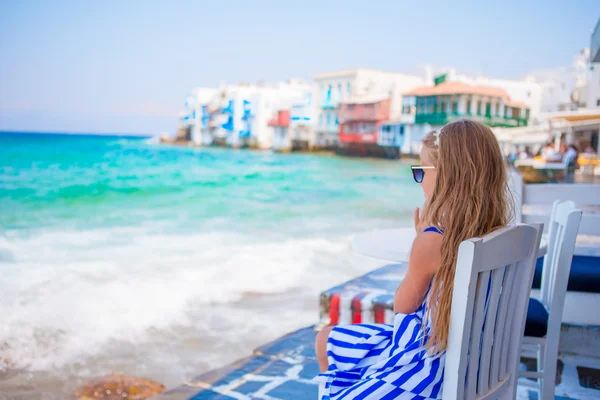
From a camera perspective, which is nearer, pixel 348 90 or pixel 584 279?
pixel 584 279

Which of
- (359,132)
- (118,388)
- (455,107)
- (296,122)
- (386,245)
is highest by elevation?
(455,107)

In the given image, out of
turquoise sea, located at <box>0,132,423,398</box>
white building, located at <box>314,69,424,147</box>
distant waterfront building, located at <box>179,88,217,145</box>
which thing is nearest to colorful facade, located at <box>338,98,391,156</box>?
white building, located at <box>314,69,424,147</box>

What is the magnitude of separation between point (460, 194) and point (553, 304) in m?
0.74

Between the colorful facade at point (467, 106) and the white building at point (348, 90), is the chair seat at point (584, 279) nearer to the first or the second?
the colorful facade at point (467, 106)

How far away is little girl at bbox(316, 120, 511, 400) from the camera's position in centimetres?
113

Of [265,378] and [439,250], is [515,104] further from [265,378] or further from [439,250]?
[439,250]

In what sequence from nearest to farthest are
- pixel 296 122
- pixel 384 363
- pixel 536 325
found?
pixel 384 363 < pixel 536 325 < pixel 296 122

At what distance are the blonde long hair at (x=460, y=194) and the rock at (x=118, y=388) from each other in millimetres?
2363

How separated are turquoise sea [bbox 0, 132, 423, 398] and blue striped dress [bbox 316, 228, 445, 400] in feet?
7.83

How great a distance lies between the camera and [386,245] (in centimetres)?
193

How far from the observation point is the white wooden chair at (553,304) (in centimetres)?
157

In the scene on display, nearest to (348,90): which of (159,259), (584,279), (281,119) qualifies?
(281,119)

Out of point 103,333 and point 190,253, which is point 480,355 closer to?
point 103,333

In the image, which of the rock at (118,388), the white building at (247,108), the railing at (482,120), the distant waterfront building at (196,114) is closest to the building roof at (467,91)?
the railing at (482,120)
